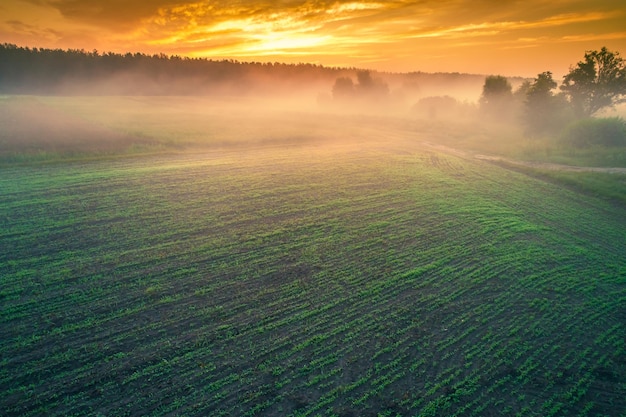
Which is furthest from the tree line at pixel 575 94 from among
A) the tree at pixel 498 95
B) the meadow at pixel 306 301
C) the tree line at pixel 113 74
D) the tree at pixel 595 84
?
the tree line at pixel 113 74

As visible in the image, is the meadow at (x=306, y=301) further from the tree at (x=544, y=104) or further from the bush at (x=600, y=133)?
the tree at (x=544, y=104)

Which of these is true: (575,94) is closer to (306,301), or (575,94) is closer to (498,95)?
(498,95)

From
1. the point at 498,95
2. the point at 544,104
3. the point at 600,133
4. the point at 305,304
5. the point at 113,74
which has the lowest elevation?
the point at 305,304

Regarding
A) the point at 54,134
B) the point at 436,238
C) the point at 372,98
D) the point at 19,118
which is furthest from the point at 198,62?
the point at 436,238

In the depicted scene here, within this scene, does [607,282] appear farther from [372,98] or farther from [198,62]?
[198,62]

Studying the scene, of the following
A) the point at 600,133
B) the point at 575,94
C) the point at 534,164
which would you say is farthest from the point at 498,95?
the point at 534,164

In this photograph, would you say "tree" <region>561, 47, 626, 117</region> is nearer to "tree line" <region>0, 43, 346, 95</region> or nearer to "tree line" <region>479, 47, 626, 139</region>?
"tree line" <region>479, 47, 626, 139</region>
